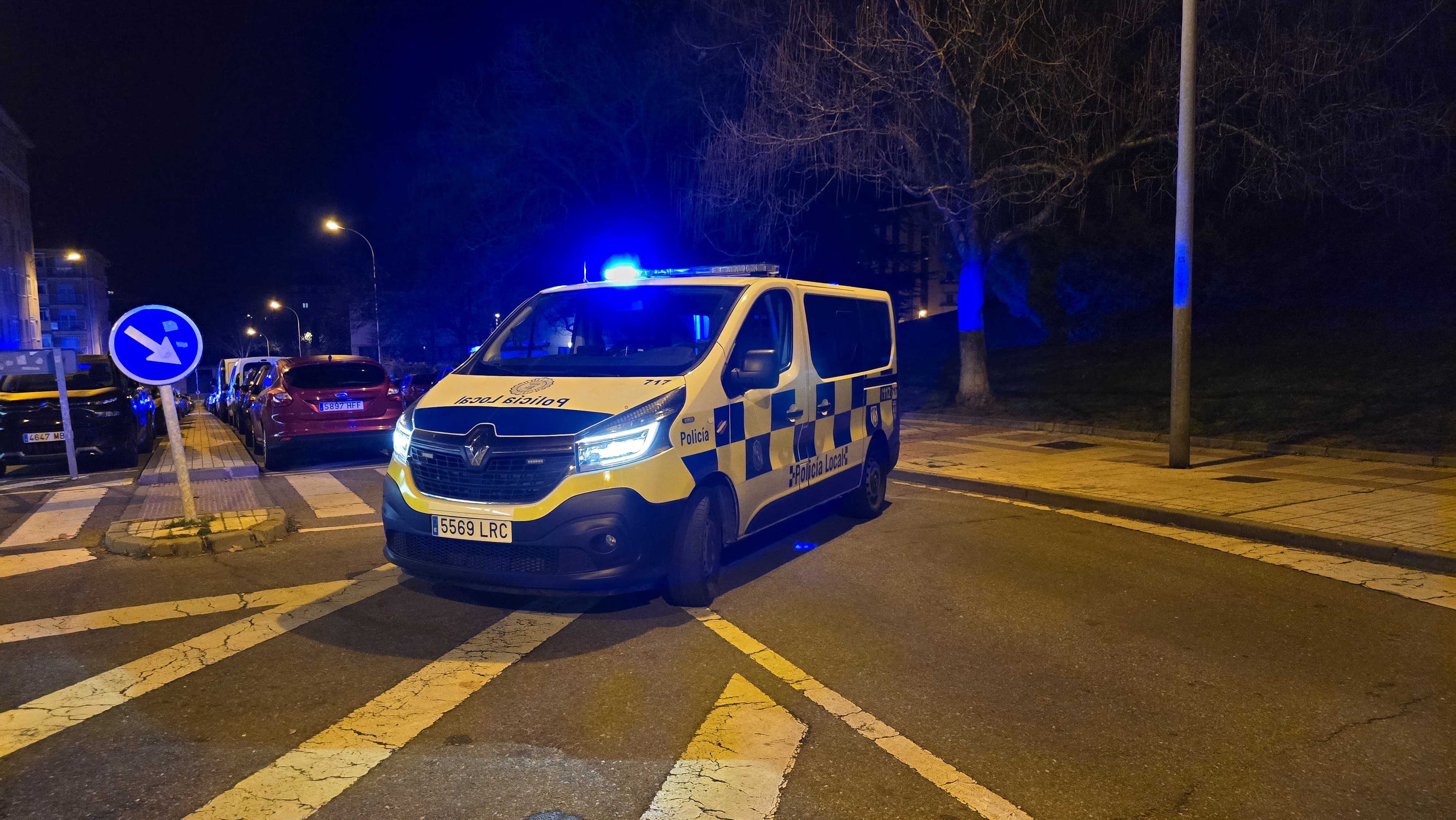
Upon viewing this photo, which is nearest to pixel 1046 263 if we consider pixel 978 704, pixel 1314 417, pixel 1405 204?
pixel 1405 204

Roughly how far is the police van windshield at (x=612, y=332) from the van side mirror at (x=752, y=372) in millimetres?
249

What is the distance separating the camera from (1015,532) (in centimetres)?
789

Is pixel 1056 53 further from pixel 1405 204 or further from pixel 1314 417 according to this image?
pixel 1405 204

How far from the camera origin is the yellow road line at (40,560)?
678 centimetres

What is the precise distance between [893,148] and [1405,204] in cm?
1185

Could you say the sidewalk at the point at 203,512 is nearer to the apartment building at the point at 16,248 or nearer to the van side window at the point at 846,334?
the van side window at the point at 846,334

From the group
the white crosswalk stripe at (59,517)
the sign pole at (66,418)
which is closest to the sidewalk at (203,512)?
the white crosswalk stripe at (59,517)

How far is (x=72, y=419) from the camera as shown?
12789 millimetres

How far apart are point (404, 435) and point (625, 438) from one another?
1.55m

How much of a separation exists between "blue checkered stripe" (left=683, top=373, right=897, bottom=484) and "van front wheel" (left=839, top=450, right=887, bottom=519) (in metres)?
0.32

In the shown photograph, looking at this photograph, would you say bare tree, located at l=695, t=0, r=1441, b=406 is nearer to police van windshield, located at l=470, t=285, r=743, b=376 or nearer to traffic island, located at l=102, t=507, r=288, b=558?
police van windshield, located at l=470, t=285, r=743, b=376

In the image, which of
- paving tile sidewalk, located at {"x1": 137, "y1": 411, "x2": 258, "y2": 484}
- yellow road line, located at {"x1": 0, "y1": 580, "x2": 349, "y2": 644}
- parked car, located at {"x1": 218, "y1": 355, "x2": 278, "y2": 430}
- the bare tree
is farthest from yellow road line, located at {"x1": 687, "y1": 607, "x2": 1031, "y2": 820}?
parked car, located at {"x1": 218, "y1": 355, "x2": 278, "y2": 430}

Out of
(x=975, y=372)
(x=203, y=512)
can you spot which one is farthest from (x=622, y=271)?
(x=975, y=372)

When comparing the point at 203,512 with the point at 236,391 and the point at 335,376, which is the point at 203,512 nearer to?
the point at 335,376
